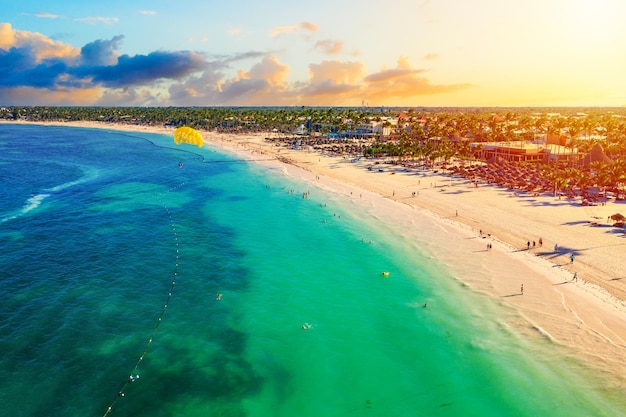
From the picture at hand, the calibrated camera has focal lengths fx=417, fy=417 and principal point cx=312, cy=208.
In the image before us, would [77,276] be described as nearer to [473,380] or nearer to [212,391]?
[212,391]

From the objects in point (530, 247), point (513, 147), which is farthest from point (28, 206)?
point (513, 147)

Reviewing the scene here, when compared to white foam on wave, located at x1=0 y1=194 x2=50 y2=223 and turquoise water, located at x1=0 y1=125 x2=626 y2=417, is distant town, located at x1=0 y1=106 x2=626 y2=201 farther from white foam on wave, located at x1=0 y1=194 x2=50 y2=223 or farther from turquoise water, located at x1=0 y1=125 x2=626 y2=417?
white foam on wave, located at x1=0 y1=194 x2=50 y2=223

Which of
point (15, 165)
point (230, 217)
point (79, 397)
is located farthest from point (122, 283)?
point (15, 165)

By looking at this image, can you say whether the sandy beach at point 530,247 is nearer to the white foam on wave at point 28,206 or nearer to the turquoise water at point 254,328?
the turquoise water at point 254,328

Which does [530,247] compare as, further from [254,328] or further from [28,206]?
[28,206]

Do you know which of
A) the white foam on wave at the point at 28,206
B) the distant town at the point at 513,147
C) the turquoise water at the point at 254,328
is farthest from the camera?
the distant town at the point at 513,147

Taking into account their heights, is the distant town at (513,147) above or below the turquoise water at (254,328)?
above

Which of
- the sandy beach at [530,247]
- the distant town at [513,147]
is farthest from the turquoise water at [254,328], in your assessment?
the distant town at [513,147]

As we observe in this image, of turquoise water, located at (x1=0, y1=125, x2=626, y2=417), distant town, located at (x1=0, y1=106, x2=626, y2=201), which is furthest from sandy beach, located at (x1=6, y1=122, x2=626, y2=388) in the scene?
distant town, located at (x1=0, y1=106, x2=626, y2=201)
